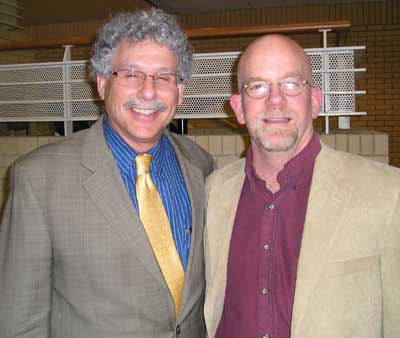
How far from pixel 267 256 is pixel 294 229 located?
0.46 ft

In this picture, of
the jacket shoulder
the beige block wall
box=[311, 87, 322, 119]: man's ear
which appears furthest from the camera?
the beige block wall

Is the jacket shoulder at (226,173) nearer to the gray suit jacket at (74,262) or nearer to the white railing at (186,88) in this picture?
the gray suit jacket at (74,262)

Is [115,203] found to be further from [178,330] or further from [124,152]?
[178,330]

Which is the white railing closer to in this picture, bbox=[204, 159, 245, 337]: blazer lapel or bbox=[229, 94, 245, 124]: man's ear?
bbox=[229, 94, 245, 124]: man's ear

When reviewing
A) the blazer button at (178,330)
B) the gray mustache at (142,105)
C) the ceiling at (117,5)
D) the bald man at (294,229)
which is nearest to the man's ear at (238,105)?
the bald man at (294,229)

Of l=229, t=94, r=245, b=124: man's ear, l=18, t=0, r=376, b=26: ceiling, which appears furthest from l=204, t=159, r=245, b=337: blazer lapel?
l=18, t=0, r=376, b=26: ceiling

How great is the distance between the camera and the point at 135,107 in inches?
60.5

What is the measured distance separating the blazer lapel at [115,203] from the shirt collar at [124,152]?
73mm

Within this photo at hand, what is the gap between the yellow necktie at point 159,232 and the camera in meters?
1.47

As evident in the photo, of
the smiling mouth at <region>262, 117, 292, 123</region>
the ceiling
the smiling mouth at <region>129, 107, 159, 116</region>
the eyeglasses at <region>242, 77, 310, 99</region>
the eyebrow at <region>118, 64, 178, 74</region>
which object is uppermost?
the ceiling

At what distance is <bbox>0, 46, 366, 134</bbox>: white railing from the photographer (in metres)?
2.91

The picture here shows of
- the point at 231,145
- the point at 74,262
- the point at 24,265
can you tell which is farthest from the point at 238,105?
the point at 231,145

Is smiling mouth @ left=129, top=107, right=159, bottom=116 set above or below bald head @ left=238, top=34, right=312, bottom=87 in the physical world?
below

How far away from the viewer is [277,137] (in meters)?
1.50
